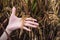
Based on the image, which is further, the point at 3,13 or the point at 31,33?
the point at 3,13

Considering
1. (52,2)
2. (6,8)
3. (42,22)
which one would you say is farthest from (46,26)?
(6,8)

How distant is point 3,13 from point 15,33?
168 mm

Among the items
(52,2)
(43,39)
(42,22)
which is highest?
(52,2)

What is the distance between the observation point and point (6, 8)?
1.22m

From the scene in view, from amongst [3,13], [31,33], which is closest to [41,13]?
[31,33]

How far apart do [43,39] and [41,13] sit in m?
0.17

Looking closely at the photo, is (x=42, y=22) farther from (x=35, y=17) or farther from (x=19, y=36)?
(x=19, y=36)

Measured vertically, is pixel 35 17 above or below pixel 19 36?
above

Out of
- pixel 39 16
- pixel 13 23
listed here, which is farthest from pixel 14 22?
pixel 39 16

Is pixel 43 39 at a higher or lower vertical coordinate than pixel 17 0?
lower

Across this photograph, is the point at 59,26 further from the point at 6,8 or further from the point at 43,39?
the point at 6,8

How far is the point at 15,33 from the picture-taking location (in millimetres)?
1182

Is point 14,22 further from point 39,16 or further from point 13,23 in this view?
point 39,16

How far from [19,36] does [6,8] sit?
21 cm
